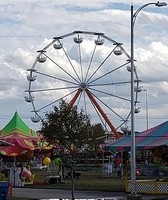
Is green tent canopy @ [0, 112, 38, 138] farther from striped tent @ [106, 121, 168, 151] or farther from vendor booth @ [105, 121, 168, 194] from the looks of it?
striped tent @ [106, 121, 168, 151]

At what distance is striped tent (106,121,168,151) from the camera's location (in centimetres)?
3325

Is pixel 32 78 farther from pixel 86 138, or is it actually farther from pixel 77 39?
pixel 86 138

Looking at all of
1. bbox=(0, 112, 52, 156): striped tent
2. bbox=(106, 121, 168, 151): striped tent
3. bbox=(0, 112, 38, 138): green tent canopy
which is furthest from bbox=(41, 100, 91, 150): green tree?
bbox=(0, 112, 38, 138): green tent canopy

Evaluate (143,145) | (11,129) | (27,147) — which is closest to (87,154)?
(27,147)

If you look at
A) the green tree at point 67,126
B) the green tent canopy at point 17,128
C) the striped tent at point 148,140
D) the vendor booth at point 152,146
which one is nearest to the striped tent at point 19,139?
the green tent canopy at point 17,128

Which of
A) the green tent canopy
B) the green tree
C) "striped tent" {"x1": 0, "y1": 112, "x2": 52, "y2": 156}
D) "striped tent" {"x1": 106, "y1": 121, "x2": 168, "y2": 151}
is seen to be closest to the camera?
"striped tent" {"x1": 106, "y1": 121, "x2": 168, "y2": 151}

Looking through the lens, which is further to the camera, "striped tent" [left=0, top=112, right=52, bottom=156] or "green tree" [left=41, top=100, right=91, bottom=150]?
"striped tent" [left=0, top=112, right=52, bottom=156]

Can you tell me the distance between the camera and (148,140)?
3434cm

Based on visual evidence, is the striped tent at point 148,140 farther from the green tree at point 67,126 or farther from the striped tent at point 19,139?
the striped tent at point 19,139

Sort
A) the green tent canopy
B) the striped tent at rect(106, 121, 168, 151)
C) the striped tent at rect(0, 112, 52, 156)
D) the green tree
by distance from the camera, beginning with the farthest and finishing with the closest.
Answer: the green tent canopy < the striped tent at rect(0, 112, 52, 156) < the green tree < the striped tent at rect(106, 121, 168, 151)

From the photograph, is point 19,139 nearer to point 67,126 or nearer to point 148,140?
point 67,126

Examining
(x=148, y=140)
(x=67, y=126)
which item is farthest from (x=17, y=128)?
(x=148, y=140)

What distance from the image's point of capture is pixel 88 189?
36.3m

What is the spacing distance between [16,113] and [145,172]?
1200cm
